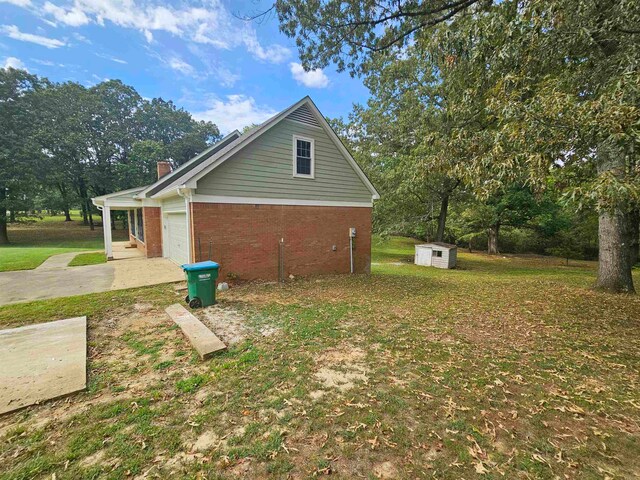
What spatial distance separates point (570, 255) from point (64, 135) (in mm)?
46466

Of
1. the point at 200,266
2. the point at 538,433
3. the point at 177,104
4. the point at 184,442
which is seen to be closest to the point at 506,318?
the point at 538,433

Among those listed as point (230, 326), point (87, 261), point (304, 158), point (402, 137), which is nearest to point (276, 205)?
point (304, 158)

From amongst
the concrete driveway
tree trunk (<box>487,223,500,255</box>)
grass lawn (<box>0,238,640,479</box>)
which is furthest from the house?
tree trunk (<box>487,223,500,255</box>)

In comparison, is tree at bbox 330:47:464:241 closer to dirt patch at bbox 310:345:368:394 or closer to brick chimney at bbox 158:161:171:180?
dirt patch at bbox 310:345:368:394

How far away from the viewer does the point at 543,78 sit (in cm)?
488

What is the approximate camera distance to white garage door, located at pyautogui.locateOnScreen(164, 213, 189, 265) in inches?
388

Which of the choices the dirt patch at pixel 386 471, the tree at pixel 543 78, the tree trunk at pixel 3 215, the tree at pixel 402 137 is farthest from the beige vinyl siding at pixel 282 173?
the tree trunk at pixel 3 215

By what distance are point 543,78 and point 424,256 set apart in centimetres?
1424

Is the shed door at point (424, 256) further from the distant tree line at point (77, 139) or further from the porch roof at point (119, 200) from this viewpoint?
the distant tree line at point (77, 139)

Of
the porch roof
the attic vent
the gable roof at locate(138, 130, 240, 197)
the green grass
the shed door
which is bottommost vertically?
the shed door

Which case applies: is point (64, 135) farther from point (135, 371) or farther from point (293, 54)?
point (135, 371)

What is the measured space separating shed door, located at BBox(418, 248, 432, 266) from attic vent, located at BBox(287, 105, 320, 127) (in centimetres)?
1192

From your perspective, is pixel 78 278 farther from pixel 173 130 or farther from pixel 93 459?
pixel 173 130

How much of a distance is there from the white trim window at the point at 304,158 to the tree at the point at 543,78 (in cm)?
349
